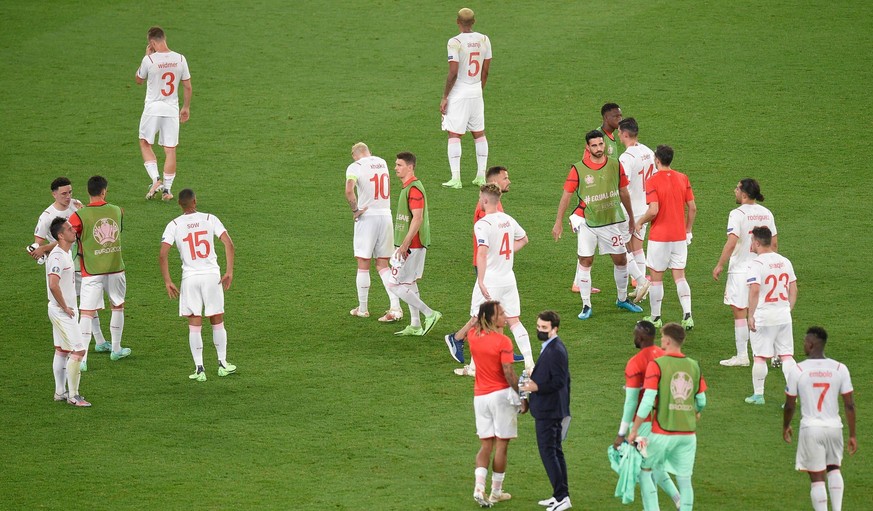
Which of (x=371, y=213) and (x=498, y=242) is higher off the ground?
(x=371, y=213)

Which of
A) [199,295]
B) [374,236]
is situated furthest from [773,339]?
[199,295]

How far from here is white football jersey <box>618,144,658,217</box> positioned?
13742mm

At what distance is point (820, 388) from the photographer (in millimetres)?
8844

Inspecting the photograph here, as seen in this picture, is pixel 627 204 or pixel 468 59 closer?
pixel 627 204

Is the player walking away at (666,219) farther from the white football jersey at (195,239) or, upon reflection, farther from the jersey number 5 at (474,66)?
the jersey number 5 at (474,66)

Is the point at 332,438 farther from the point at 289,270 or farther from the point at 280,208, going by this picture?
the point at 280,208

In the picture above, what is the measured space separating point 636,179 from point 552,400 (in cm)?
553

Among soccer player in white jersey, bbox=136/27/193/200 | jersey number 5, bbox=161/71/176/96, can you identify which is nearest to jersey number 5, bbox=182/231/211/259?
soccer player in white jersey, bbox=136/27/193/200

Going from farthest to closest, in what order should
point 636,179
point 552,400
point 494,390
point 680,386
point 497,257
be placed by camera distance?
point 636,179
point 497,257
point 494,390
point 552,400
point 680,386

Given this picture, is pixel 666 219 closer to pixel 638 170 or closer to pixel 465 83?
pixel 638 170

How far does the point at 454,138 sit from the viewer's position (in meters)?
17.4

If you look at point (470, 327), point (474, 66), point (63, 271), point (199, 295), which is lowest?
point (470, 327)

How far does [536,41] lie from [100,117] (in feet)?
29.5

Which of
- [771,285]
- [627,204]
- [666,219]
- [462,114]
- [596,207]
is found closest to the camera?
[771,285]
